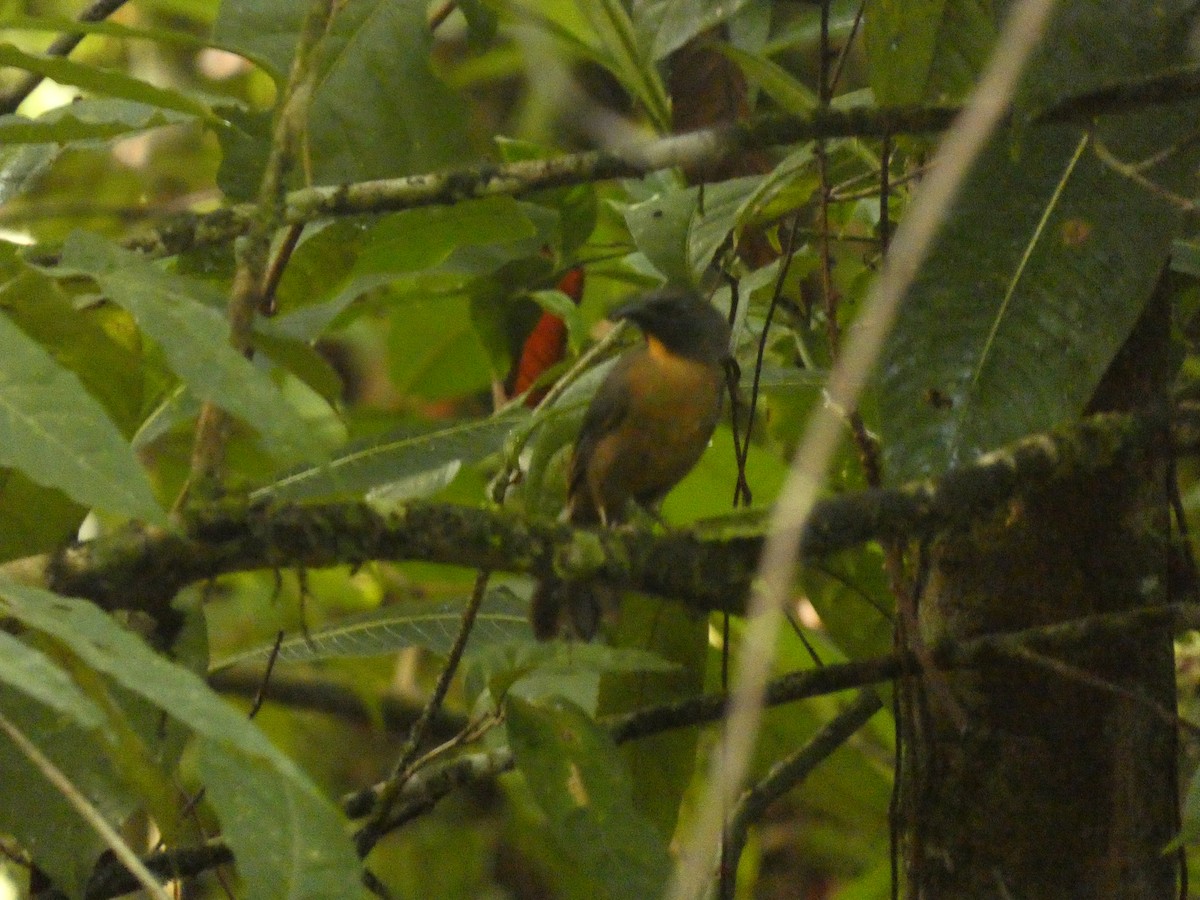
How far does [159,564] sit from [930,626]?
108cm

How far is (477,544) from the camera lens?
1.21 metres

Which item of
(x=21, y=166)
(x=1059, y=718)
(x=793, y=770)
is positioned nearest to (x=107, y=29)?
(x=21, y=166)

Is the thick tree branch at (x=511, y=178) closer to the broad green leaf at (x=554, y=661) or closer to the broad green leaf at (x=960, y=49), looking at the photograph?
the broad green leaf at (x=960, y=49)

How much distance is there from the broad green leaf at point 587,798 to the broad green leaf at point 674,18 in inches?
41.9

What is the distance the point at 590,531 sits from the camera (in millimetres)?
1283

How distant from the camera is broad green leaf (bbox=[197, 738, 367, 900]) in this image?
1123mm

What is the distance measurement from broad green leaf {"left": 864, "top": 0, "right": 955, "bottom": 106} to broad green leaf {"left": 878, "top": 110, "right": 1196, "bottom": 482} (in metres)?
0.16

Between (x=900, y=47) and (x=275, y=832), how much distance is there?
1.18 metres

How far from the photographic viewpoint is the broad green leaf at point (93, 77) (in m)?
1.50

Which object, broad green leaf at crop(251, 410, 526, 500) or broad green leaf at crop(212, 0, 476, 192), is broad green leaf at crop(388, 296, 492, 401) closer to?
broad green leaf at crop(251, 410, 526, 500)

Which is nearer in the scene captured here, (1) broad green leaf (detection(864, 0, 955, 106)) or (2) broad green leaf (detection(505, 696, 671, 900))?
(2) broad green leaf (detection(505, 696, 671, 900))

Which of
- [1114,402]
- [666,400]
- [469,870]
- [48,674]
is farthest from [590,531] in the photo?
[469,870]

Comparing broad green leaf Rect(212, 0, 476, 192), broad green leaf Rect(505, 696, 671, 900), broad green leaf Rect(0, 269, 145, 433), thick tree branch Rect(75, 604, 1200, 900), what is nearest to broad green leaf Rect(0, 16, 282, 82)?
broad green leaf Rect(212, 0, 476, 192)

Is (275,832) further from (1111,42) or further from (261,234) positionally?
(1111,42)
